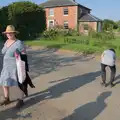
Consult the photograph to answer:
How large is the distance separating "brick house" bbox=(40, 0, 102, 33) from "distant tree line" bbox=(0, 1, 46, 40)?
1812 cm

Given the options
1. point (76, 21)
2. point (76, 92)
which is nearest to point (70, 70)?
point (76, 92)

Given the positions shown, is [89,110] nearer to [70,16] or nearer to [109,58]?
[109,58]

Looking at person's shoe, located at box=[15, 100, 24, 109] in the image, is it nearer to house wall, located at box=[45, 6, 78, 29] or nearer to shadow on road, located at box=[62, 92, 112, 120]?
shadow on road, located at box=[62, 92, 112, 120]

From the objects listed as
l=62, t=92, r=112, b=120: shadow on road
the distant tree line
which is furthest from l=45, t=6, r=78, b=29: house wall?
l=62, t=92, r=112, b=120: shadow on road

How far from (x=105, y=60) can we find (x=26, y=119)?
4167 millimetres

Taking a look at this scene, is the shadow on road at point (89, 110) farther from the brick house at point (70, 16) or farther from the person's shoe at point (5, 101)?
the brick house at point (70, 16)

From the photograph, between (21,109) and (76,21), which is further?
(76,21)

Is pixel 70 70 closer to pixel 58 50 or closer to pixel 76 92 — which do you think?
pixel 76 92

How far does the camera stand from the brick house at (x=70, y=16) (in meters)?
59.8

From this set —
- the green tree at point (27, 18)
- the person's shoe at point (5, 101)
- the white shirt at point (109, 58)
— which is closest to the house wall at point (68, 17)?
the green tree at point (27, 18)

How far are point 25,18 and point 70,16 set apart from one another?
22.9m

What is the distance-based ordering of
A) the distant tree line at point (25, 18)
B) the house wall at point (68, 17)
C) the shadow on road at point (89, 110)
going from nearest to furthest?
the shadow on road at point (89, 110)
the distant tree line at point (25, 18)
the house wall at point (68, 17)

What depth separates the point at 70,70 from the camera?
13.4 m

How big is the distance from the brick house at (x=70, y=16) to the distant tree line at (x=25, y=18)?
59.5 ft
